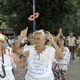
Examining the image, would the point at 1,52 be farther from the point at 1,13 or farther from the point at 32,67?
the point at 1,13

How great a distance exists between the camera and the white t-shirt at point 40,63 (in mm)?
2375

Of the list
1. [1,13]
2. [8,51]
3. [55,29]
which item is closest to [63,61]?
[8,51]

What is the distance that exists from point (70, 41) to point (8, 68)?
735 centimetres

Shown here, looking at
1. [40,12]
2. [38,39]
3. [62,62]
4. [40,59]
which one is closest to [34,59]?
[40,59]

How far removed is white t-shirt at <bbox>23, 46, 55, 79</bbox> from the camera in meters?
2.38

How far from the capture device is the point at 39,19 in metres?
16.2

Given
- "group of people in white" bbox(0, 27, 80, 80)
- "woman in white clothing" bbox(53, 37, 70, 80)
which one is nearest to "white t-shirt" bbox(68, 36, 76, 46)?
"woman in white clothing" bbox(53, 37, 70, 80)

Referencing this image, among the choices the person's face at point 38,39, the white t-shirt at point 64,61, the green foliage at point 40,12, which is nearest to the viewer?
the person's face at point 38,39

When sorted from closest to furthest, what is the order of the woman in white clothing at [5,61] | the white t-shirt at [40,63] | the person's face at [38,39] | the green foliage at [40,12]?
the woman in white clothing at [5,61] < the white t-shirt at [40,63] < the person's face at [38,39] < the green foliage at [40,12]

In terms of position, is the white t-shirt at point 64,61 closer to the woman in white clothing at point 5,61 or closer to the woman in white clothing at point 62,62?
the woman in white clothing at point 62,62

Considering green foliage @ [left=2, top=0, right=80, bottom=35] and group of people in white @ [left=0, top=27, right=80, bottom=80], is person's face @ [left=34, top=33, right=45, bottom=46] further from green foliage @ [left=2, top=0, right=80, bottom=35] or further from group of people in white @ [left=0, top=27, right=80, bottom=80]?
green foliage @ [left=2, top=0, right=80, bottom=35]

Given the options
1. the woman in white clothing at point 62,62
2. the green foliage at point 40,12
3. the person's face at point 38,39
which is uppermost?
the green foliage at point 40,12

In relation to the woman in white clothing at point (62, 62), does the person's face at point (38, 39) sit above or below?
above

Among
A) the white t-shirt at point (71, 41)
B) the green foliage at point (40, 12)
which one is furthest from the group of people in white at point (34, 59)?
the green foliage at point (40, 12)
